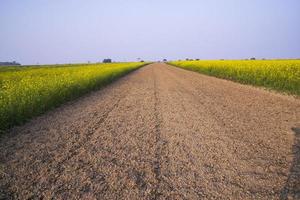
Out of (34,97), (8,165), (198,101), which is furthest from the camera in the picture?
(198,101)

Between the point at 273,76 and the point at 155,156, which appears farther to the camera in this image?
the point at 273,76

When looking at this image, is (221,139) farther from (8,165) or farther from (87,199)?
(8,165)

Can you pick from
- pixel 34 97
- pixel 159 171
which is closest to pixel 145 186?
pixel 159 171

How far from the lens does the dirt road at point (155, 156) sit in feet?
13.0

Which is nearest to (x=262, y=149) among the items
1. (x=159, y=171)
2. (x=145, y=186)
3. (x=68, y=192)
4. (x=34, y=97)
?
(x=159, y=171)

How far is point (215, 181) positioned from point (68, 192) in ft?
6.66

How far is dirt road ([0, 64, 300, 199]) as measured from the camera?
156 inches

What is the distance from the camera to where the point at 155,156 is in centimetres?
522

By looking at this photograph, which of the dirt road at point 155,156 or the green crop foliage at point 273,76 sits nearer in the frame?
the dirt road at point 155,156

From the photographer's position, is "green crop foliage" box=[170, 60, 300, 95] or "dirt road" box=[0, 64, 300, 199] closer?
"dirt road" box=[0, 64, 300, 199]

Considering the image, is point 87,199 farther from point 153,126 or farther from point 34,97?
point 34,97

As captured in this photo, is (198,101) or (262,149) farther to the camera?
(198,101)

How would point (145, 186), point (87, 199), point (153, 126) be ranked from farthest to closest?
1. point (153, 126)
2. point (145, 186)
3. point (87, 199)

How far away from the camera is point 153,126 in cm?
750
